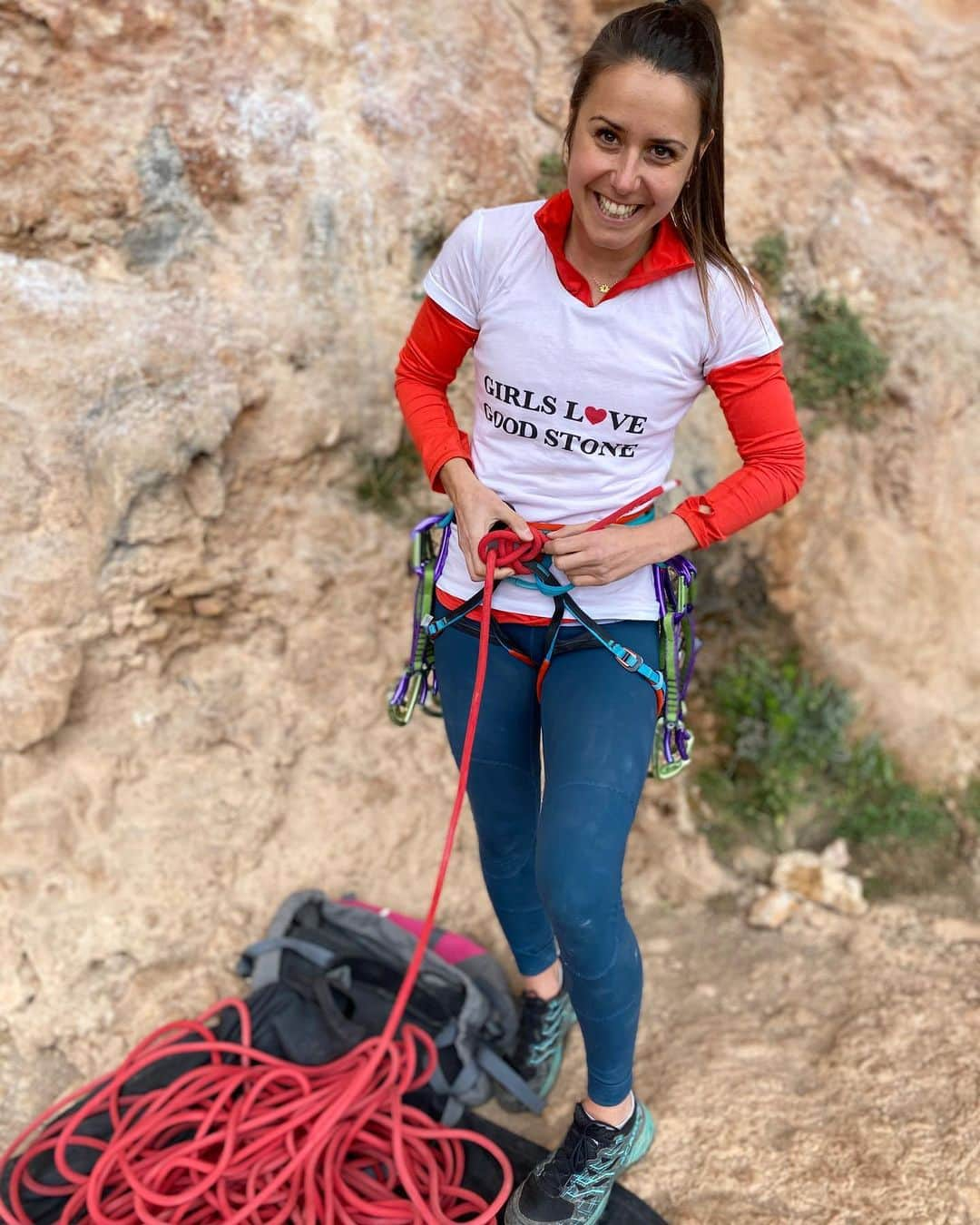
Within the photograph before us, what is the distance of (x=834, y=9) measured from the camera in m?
3.32

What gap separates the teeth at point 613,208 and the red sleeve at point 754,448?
1.07 ft

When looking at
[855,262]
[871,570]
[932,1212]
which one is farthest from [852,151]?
[932,1212]

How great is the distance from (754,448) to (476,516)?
542mm

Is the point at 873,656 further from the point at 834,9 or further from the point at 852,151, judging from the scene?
the point at 834,9

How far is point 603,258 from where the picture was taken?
185 centimetres

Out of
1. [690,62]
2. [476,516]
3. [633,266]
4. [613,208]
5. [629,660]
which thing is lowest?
[629,660]

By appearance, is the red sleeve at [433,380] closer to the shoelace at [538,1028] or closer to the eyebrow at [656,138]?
the eyebrow at [656,138]

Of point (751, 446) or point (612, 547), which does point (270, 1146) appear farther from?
point (751, 446)

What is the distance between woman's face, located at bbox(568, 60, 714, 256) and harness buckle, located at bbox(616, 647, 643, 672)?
75cm

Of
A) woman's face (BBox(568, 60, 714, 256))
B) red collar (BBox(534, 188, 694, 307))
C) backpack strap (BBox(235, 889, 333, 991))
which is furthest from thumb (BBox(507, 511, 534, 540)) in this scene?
backpack strap (BBox(235, 889, 333, 991))

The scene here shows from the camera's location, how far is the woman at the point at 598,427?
1.72 meters

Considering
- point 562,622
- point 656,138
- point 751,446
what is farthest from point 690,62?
point 562,622

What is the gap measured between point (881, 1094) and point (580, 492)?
1.67 m

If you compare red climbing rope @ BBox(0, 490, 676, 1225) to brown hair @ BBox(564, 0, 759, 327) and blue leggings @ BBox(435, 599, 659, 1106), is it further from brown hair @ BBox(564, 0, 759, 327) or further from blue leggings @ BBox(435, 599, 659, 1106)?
brown hair @ BBox(564, 0, 759, 327)
